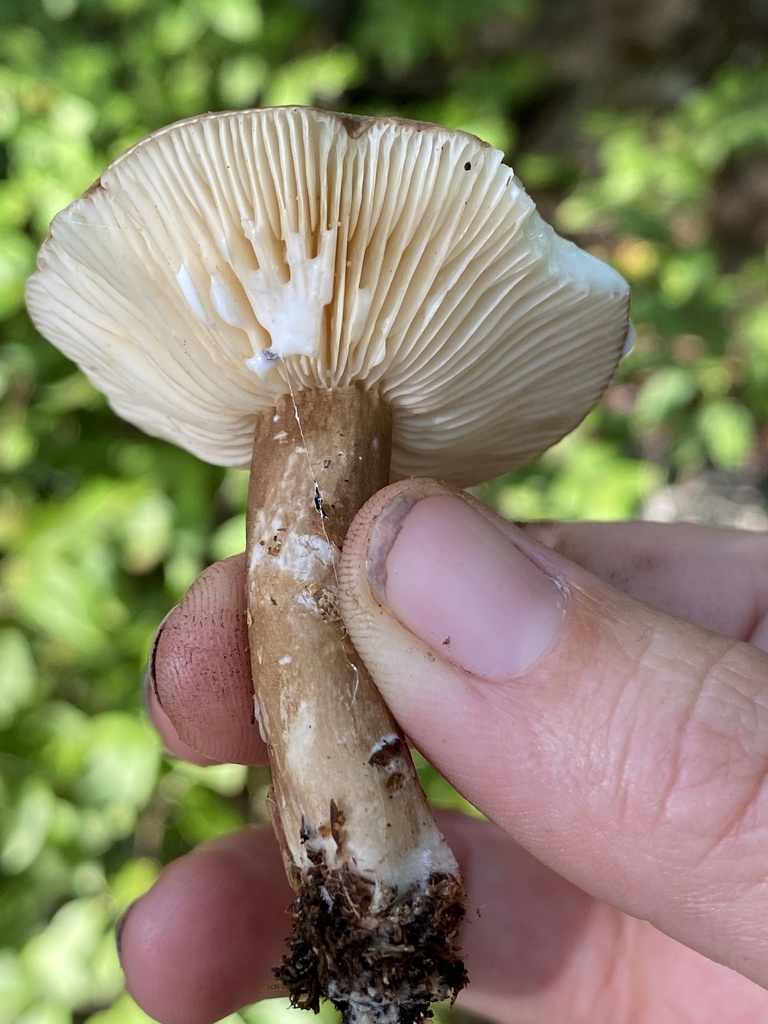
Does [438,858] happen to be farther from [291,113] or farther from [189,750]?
[291,113]

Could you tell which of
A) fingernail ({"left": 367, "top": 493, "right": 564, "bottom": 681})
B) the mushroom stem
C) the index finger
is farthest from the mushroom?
the index finger

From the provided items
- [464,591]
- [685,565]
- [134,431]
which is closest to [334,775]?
[464,591]

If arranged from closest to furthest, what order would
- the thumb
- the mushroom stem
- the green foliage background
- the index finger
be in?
the thumb, the mushroom stem, the index finger, the green foliage background

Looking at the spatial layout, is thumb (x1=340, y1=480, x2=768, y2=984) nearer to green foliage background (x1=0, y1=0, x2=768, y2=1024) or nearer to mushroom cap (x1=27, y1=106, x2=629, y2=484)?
mushroom cap (x1=27, y1=106, x2=629, y2=484)

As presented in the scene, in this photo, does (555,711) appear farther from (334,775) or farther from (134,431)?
(134,431)

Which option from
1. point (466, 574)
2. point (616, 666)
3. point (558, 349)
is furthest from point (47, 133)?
point (616, 666)

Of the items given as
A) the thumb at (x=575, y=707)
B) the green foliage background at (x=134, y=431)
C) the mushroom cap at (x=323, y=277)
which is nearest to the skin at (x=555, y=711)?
the thumb at (x=575, y=707)

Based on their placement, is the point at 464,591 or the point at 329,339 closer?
the point at 464,591
